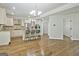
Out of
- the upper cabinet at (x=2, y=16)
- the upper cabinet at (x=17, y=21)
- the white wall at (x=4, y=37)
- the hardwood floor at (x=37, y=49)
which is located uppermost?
the upper cabinet at (x=2, y=16)

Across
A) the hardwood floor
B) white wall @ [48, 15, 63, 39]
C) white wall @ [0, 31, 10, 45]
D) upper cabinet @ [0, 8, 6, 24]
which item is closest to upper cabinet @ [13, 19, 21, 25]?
upper cabinet @ [0, 8, 6, 24]

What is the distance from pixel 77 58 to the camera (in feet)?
3.30

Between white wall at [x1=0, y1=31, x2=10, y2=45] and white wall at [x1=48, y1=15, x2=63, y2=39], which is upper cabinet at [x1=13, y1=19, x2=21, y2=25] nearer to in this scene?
white wall at [x1=0, y1=31, x2=10, y2=45]

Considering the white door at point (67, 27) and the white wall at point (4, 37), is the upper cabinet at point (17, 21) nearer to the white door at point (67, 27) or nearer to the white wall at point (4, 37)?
the white wall at point (4, 37)

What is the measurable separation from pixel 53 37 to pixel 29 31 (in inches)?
88.9

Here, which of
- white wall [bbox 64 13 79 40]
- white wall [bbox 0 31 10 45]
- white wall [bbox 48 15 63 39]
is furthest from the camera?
white wall [bbox 48 15 63 39]

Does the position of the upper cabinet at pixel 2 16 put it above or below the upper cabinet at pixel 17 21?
above

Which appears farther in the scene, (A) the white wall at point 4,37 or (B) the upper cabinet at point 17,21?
(A) the white wall at point 4,37

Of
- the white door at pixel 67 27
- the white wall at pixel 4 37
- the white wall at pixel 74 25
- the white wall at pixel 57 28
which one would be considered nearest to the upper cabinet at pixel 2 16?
the white wall at pixel 4 37

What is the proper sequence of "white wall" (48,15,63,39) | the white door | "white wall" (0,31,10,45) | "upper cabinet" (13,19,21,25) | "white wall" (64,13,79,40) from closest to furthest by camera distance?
"upper cabinet" (13,19,21,25) → "white wall" (0,31,10,45) → "white wall" (64,13,79,40) → "white wall" (48,15,63,39) → the white door

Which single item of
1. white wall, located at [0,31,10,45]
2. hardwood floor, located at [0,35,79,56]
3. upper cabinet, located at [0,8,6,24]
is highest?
upper cabinet, located at [0,8,6,24]

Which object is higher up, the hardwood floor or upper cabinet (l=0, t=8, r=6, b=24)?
upper cabinet (l=0, t=8, r=6, b=24)

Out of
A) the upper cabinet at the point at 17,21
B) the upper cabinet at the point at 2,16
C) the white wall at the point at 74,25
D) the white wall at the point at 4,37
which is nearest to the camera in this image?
the upper cabinet at the point at 17,21

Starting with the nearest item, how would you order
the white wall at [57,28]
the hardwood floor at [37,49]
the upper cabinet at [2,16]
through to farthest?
1. the hardwood floor at [37,49]
2. the upper cabinet at [2,16]
3. the white wall at [57,28]
